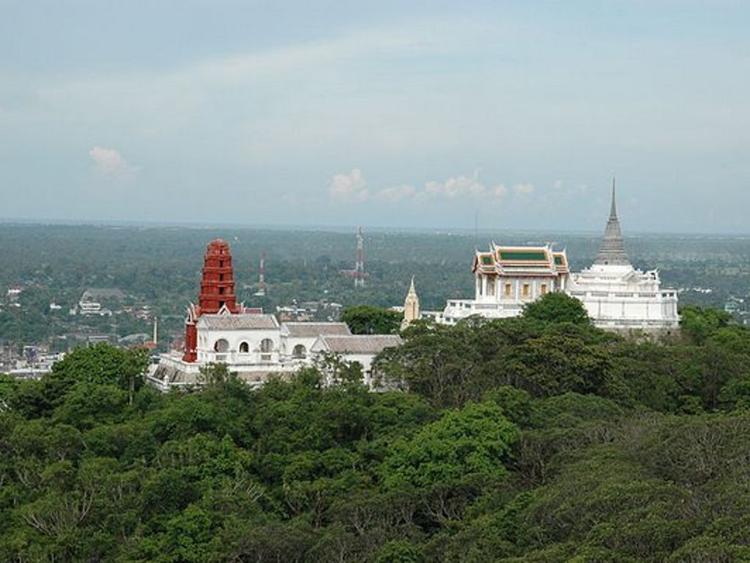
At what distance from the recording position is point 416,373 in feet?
147

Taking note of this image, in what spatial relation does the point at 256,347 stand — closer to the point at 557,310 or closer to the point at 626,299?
the point at 557,310

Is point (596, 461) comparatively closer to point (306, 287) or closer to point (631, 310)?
point (631, 310)

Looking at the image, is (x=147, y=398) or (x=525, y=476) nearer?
(x=525, y=476)

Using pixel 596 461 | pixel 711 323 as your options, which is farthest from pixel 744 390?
pixel 711 323

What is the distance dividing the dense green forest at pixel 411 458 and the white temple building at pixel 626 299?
782 centimetres

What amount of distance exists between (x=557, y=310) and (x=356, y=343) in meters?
8.82

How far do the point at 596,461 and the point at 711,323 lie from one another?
27081mm

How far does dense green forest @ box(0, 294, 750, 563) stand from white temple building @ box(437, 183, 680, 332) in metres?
8.40

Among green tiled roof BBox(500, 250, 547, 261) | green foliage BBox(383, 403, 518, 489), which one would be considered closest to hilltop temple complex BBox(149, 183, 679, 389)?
green tiled roof BBox(500, 250, 547, 261)

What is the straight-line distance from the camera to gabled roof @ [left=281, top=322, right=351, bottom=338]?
4981cm

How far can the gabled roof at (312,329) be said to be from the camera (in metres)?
49.8

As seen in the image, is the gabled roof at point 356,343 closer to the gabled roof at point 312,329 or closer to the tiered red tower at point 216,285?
the gabled roof at point 312,329

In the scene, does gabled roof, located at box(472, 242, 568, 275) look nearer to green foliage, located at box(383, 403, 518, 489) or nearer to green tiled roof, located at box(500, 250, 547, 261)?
green tiled roof, located at box(500, 250, 547, 261)

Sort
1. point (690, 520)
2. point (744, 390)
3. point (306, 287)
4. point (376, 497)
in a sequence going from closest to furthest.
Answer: point (690, 520) < point (376, 497) < point (744, 390) < point (306, 287)
